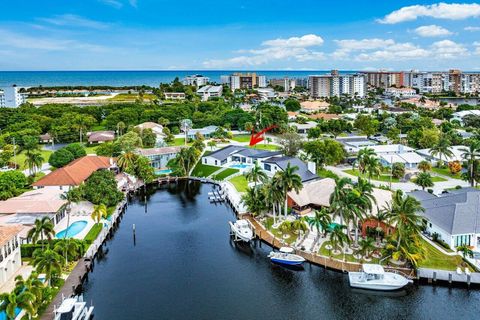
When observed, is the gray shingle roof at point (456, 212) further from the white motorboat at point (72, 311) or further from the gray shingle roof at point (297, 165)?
the white motorboat at point (72, 311)

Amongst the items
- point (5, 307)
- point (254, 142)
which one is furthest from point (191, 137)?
point (5, 307)

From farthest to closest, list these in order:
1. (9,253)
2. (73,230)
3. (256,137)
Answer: (256,137) → (73,230) → (9,253)

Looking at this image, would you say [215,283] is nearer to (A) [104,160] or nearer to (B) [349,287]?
(B) [349,287]

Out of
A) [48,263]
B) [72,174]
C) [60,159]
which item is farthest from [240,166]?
[48,263]

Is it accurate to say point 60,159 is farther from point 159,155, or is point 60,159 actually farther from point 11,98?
point 11,98

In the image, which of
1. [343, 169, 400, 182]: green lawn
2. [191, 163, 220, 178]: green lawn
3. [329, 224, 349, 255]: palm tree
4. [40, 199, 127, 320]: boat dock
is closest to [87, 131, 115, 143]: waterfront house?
[191, 163, 220, 178]: green lawn

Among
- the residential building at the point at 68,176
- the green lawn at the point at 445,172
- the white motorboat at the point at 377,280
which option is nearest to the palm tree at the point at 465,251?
the white motorboat at the point at 377,280
